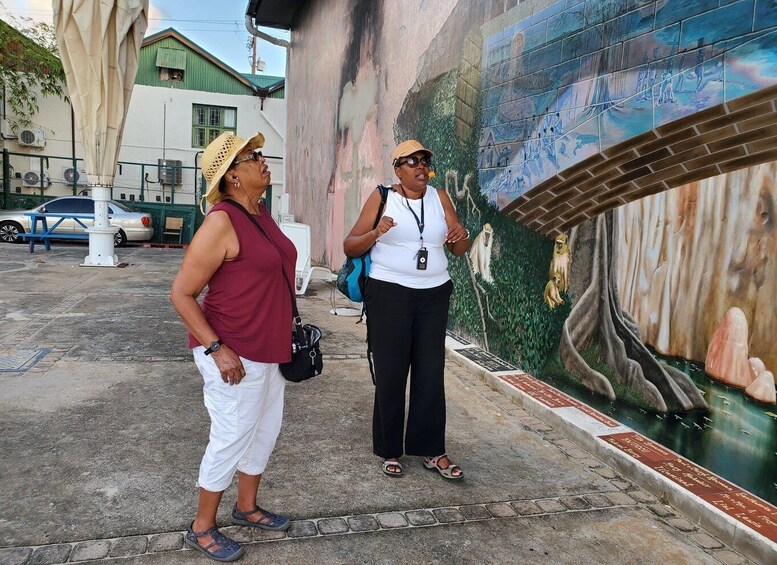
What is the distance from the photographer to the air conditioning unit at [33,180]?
1917 centimetres

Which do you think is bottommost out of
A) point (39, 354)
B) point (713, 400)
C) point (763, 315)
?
point (39, 354)

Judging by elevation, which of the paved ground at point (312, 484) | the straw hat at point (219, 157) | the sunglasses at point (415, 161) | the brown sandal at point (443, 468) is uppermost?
the sunglasses at point (415, 161)

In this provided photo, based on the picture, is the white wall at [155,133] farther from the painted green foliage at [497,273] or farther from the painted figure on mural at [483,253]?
the painted figure on mural at [483,253]

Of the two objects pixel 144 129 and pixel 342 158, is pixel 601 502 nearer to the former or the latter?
pixel 342 158

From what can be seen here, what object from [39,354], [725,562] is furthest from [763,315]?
[39,354]

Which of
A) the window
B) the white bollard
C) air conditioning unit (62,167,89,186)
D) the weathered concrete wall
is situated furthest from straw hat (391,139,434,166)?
the window

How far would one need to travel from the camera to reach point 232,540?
240 centimetres

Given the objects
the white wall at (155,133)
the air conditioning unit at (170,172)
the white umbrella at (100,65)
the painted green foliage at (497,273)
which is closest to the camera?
the painted green foliage at (497,273)

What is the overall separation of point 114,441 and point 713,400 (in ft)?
10.7

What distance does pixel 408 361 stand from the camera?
321 cm

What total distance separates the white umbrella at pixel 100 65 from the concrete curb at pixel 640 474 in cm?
796

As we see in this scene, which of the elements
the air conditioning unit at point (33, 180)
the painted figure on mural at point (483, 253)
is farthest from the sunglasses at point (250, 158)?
the air conditioning unit at point (33, 180)

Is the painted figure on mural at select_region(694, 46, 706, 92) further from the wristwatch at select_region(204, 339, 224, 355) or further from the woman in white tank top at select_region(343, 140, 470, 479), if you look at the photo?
the wristwatch at select_region(204, 339, 224, 355)

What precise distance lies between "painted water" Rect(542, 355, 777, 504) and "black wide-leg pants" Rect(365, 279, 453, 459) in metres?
1.26
